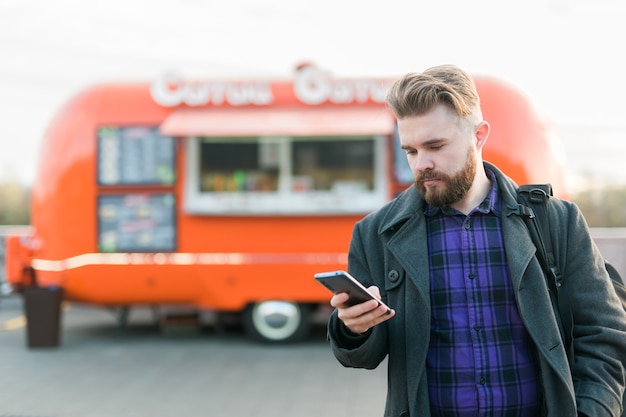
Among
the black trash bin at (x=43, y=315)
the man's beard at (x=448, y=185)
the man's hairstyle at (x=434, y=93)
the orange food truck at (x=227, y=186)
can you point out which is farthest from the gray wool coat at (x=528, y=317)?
the black trash bin at (x=43, y=315)

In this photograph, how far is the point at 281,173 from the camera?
31.6ft

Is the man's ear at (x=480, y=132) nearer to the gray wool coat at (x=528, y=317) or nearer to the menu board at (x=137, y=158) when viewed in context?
the gray wool coat at (x=528, y=317)

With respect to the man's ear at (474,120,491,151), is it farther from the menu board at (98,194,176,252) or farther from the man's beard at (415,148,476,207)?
the menu board at (98,194,176,252)

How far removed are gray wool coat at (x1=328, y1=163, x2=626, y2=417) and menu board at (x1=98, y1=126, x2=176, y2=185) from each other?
734 centimetres

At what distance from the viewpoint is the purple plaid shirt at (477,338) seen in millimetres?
2324

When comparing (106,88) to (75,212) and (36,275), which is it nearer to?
(75,212)

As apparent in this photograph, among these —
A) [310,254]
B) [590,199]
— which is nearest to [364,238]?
[310,254]

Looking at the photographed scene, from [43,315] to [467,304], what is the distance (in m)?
8.04

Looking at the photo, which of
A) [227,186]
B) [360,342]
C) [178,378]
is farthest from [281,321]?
[360,342]

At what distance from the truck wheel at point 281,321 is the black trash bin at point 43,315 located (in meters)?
2.37

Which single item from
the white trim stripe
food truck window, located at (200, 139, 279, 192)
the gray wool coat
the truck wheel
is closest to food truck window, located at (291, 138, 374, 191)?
food truck window, located at (200, 139, 279, 192)

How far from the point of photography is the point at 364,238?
2.59 meters

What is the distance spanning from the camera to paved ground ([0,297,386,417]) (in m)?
6.87

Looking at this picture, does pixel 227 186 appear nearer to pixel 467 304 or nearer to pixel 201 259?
pixel 201 259
